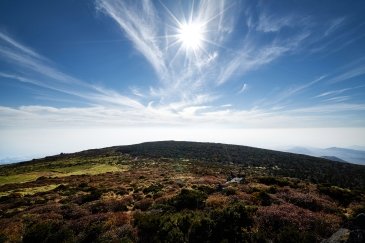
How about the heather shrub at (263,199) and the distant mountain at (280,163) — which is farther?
the distant mountain at (280,163)

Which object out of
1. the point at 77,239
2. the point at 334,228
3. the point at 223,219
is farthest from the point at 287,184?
the point at 77,239

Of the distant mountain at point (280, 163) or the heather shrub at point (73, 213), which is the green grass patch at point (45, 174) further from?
the heather shrub at point (73, 213)

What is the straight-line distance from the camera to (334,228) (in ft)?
32.1

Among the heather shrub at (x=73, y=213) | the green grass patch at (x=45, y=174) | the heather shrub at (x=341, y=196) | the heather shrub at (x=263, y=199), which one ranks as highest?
the heather shrub at (x=263, y=199)

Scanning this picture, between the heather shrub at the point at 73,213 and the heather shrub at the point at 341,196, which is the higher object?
the heather shrub at the point at 341,196

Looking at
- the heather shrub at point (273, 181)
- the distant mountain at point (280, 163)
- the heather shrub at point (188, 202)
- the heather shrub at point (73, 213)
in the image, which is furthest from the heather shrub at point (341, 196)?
the distant mountain at point (280, 163)

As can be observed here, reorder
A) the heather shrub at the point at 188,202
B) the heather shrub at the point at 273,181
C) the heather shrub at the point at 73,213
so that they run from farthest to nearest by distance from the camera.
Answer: the heather shrub at the point at 273,181 < the heather shrub at the point at 73,213 < the heather shrub at the point at 188,202

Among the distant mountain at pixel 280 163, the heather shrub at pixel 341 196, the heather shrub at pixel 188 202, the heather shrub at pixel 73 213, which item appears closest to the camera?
the heather shrub at pixel 188 202

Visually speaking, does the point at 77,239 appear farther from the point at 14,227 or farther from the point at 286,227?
the point at 286,227

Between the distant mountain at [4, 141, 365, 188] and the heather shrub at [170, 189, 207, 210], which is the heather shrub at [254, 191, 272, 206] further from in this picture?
the distant mountain at [4, 141, 365, 188]

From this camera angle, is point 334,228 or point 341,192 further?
point 341,192

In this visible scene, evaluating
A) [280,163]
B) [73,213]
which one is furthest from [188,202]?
[280,163]

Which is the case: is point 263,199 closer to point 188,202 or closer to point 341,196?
point 188,202

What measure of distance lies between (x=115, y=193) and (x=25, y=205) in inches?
320
